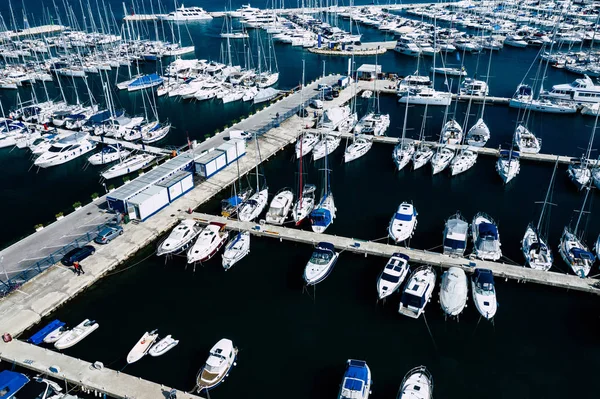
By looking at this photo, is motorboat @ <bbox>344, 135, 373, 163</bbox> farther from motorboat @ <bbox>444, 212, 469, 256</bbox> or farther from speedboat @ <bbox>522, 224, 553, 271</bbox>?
speedboat @ <bbox>522, 224, 553, 271</bbox>

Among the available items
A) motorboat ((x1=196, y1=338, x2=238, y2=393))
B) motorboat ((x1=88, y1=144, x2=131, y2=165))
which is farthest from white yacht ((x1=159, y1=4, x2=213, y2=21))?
motorboat ((x1=196, y1=338, x2=238, y2=393))

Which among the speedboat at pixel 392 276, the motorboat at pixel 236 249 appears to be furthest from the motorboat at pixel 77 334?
the speedboat at pixel 392 276

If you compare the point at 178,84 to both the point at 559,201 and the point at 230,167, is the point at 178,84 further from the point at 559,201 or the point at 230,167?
the point at 559,201

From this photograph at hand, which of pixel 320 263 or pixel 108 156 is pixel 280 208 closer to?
pixel 320 263

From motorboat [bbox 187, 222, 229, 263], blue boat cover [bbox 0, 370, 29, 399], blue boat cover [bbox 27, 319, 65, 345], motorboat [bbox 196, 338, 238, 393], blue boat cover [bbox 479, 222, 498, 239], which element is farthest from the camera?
blue boat cover [bbox 479, 222, 498, 239]

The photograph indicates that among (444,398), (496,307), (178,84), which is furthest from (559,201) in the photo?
(178,84)

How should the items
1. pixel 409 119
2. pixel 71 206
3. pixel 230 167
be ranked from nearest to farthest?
pixel 71 206, pixel 230 167, pixel 409 119
